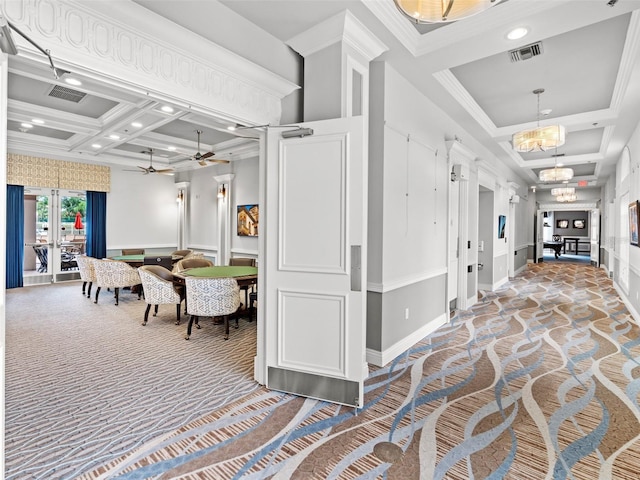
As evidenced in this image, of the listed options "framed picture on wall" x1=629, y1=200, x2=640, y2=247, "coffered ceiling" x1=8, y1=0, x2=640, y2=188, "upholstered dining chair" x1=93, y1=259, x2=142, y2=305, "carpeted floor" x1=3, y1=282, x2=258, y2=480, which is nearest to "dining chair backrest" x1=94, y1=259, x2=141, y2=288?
"upholstered dining chair" x1=93, y1=259, x2=142, y2=305

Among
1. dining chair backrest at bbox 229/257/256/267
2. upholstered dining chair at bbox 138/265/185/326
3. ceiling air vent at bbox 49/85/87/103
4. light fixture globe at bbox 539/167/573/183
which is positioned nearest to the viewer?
upholstered dining chair at bbox 138/265/185/326

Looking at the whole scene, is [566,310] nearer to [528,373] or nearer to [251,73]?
[528,373]

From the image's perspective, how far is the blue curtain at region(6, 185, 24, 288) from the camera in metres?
7.73

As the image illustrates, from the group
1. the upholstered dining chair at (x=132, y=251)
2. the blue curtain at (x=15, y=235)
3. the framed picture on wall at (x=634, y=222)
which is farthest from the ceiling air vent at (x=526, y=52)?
the blue curtain at (x=15, y=235)

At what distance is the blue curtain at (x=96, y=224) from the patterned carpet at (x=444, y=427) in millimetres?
7890

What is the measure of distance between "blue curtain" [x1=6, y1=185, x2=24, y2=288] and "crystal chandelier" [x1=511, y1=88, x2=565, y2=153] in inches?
395

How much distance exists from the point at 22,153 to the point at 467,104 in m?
9.14

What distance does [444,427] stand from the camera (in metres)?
2.53

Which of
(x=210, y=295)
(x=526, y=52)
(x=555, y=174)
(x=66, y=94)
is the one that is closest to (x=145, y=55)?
(x=210, y=295)

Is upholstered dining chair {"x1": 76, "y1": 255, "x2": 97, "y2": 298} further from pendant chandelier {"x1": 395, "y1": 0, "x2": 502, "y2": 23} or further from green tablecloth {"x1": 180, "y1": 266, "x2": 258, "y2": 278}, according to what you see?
pendant chandelier {"x1": 395, "y1": 0, "x2": 502, "y2": 23}

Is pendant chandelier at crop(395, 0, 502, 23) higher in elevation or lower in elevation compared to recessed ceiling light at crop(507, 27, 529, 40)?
lower

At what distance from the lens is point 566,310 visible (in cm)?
601

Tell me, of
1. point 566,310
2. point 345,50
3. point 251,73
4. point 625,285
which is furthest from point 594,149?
point 251,73

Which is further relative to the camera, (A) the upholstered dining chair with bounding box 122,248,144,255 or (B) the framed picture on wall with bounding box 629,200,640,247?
(A) the upholstered dining chair with bounding box 122,248,144,255
